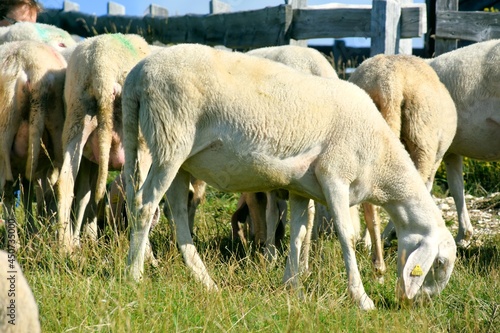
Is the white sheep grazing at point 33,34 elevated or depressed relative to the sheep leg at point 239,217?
elevated

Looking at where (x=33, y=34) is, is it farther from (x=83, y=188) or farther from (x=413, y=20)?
(x=413, y=20)

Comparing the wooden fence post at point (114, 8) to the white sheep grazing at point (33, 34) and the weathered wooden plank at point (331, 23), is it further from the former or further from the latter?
the white sheep grazing at point (33, 34)

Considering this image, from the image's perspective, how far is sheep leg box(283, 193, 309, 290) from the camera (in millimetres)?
5909

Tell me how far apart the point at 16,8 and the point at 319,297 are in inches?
231

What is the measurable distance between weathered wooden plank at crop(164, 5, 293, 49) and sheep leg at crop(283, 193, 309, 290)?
5189 millimetres

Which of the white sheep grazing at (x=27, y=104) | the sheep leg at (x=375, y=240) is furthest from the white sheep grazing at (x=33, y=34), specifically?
the sheep leg at (x=375, y=240)

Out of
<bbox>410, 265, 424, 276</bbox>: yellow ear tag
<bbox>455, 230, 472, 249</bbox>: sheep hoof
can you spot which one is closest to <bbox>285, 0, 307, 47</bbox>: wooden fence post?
<bbox>455, 230, 472, 249</bbox>: sheep hoof

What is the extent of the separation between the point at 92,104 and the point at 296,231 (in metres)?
1.84

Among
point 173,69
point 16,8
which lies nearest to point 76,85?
point 173,69

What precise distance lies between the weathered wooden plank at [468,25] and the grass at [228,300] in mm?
4289

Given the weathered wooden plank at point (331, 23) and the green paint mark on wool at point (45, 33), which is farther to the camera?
the weathered wooden plank at point (331, 23)

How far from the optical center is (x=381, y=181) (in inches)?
228

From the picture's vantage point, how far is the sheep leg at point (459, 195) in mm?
8305

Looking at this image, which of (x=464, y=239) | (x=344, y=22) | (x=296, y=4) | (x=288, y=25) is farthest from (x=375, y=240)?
(x=296, y=4)
